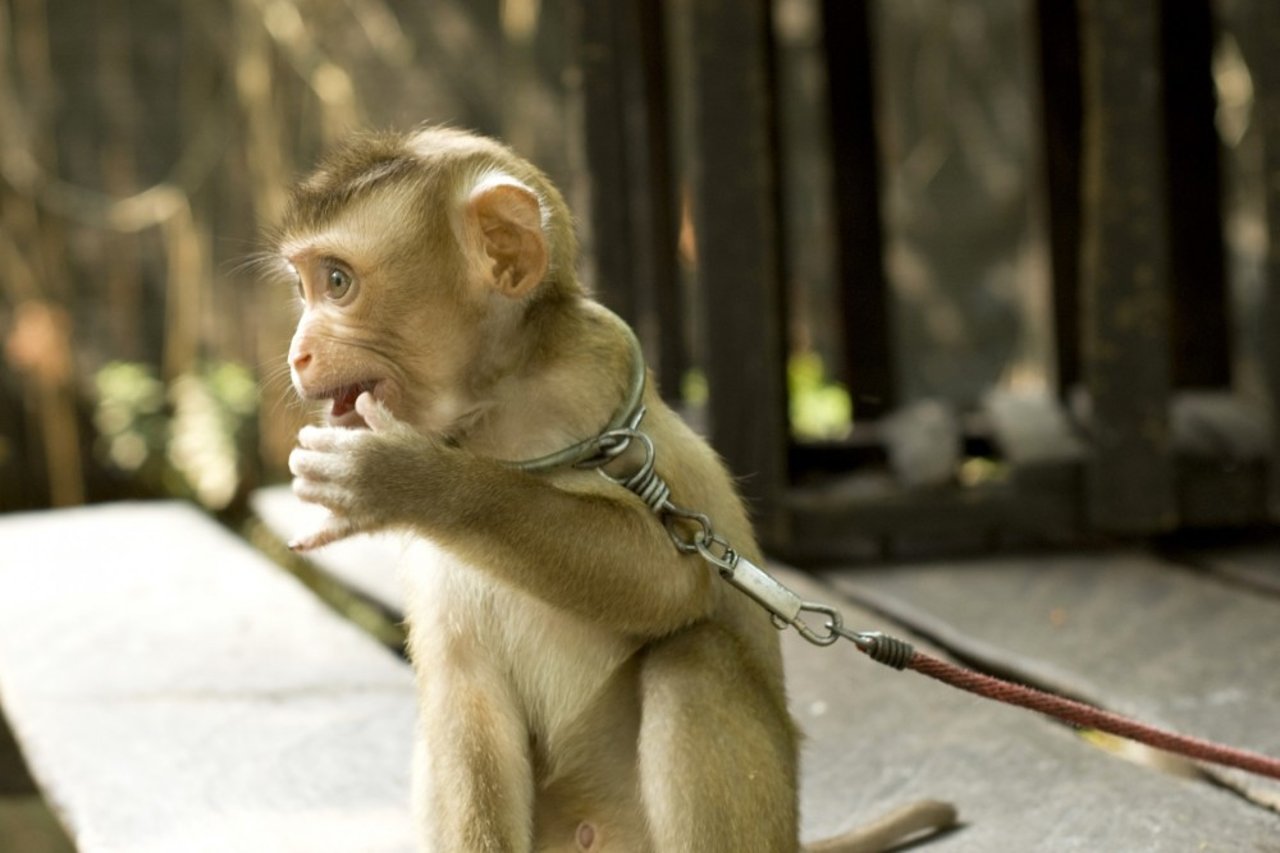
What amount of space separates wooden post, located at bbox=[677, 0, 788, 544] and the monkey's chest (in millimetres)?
2118

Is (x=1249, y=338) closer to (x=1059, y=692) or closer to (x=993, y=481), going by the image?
(x=993, y=481)

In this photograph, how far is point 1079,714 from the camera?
7.46 feet

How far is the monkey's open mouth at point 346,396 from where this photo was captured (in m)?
2.31

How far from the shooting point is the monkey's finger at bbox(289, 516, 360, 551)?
2156 millimetres

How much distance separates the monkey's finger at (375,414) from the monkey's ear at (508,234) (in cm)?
25

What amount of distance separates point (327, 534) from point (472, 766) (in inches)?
16.2

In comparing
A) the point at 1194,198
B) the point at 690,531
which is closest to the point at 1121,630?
the point at 1194,198

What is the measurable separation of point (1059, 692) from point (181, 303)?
23.2 feet

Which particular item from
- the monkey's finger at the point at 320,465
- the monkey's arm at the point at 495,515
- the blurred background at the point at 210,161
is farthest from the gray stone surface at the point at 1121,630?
the blurred background at the point at 210,161

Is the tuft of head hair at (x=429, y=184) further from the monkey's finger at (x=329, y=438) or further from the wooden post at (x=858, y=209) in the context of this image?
the wooden post at (x=858, y=209)

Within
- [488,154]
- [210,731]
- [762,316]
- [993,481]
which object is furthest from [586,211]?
[488,154]

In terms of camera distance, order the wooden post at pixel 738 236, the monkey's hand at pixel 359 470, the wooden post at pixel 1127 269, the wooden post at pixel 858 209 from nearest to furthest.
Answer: the monkey's hand at pixel 359 470
the wooden post at pixel 1127 269
the wooden post at pixel 738 236
the wooden post at pixel 858 209

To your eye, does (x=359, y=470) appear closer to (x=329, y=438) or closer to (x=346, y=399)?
(x=329, y=438)

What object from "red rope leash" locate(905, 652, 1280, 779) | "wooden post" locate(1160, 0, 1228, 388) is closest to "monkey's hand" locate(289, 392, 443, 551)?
"red rope leash" locate(905, 652, 1280, 779)
